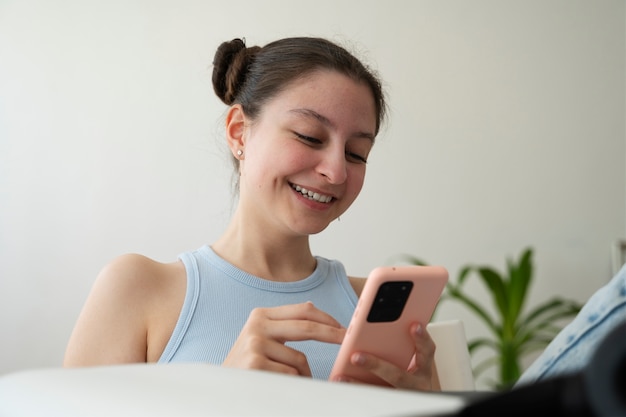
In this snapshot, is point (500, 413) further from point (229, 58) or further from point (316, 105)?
point (229, 58)

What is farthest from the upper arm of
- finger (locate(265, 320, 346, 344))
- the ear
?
finger (locate(265, 320, 346, 344))

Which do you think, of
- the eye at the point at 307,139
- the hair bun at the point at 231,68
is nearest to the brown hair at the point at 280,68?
the hair bun at the point at 231,68

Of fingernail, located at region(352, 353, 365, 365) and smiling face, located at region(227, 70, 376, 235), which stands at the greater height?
smiling face, located at region(227, 70, 376, 235)

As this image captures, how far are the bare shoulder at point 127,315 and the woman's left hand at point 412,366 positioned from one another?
459mm

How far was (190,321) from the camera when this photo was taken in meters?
1.28

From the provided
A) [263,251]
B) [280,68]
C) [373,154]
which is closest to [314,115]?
[280,68]

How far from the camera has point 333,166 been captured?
4.13ft

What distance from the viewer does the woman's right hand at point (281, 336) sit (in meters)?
0.84

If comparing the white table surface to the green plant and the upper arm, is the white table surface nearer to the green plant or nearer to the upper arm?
the upper arm

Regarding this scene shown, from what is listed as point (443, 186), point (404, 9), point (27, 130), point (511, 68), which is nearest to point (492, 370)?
point (443, 186)

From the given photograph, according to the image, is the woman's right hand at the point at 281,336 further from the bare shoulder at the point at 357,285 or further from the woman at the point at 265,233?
the bare shoulder at the point at 357,285

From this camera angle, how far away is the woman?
4.02 ft

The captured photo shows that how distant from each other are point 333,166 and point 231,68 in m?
0.41

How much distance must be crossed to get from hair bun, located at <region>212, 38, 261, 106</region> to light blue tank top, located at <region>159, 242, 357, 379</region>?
0.34 meters
